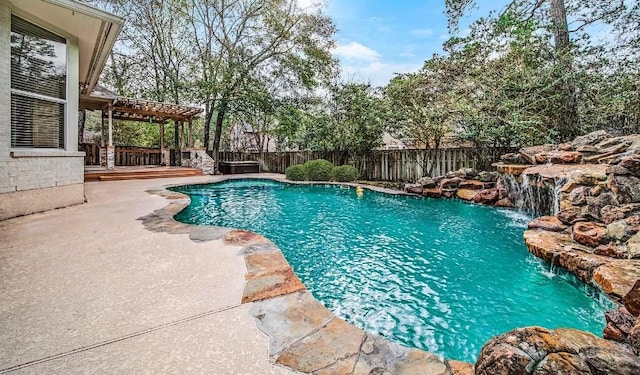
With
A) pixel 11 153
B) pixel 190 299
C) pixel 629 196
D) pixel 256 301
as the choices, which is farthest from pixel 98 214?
pixel 629 196

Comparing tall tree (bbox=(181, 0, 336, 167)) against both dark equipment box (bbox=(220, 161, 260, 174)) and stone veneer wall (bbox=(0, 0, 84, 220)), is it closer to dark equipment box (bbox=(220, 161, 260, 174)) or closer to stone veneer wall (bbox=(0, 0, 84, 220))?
dark equipment box (bbox=(220, 161, 260, 174))

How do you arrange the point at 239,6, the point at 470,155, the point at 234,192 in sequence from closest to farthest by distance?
the point at 234,192, the point at 470,155, the point at 239,6

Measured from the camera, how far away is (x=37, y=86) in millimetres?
4871

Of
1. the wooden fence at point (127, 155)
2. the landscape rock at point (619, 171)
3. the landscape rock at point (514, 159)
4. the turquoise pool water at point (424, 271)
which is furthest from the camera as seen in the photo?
the wooden fence at point (127, 155)

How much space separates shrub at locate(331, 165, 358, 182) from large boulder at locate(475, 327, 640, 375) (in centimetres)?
1076

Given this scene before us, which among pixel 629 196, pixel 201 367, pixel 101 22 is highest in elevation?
pixel 101 22

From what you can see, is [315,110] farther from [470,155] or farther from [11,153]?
[11,153]

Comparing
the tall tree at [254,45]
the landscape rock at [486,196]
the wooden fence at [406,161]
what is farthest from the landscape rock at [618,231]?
the tall tree at [254,45]

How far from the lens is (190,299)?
82.7 inches

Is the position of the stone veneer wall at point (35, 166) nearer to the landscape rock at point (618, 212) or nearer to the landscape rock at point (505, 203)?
the landscape rock at point (618, 212)

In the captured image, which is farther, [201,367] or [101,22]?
[101,22]

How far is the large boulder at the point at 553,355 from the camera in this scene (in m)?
1.20

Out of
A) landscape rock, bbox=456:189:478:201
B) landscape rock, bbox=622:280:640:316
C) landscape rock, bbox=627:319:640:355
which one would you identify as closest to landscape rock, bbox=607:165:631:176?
landscape rock, bbox=622:280:640:316

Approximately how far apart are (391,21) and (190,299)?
1408 centimetres
